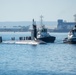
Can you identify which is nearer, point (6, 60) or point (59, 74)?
point (59, 74)

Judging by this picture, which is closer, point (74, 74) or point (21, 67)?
point (74, 74)

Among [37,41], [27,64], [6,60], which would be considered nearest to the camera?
[27,64]

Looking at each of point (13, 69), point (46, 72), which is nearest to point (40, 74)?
point (46, 72)

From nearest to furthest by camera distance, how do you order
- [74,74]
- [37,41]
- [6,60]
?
A: 1. [74,74]
2. [6,60]
3. [37,41]

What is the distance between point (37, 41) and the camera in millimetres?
109250

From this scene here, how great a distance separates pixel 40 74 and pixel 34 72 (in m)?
1.60

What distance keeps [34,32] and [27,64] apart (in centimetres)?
5792

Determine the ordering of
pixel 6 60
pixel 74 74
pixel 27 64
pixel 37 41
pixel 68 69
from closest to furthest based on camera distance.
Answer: pixel 74 74, pixel 68 69, pixel 27 64, pixel 6 60, pixel 37 41

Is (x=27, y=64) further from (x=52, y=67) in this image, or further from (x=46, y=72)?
(x=46, y=72)

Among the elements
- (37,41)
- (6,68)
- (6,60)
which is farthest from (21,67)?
(37,41)

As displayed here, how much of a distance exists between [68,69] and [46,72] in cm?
286

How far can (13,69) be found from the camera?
52.1 meters

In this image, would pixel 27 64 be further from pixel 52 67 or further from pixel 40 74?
pixel 40 74

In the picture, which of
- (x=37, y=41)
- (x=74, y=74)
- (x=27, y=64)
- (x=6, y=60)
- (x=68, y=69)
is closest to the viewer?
(x=74, y=74)
